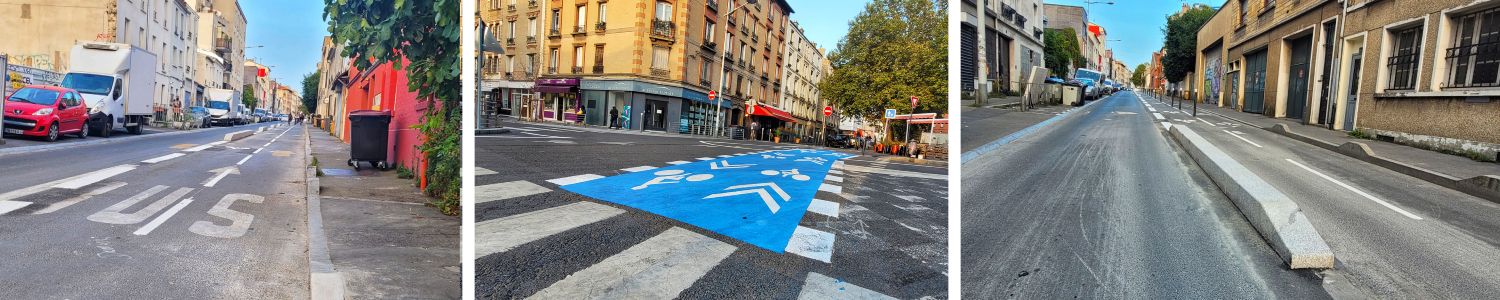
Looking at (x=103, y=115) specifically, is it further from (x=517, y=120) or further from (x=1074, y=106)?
(x=1074, y=106)

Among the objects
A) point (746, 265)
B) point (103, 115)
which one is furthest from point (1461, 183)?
point (103, 115)

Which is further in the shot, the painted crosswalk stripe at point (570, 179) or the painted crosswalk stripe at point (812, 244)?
the painted crosswalk stripe at point (570, 179)

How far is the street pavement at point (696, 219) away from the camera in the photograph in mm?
1574

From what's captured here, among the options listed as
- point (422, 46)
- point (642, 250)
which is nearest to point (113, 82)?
point (422, 46)

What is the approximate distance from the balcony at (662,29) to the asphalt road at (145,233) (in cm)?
240

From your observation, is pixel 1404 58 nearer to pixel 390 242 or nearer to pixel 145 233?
pixel 390 242

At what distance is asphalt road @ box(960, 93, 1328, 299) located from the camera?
179 cm

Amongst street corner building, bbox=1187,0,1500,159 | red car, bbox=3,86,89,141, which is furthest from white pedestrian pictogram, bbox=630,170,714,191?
red car, bbox=3,86,89,141

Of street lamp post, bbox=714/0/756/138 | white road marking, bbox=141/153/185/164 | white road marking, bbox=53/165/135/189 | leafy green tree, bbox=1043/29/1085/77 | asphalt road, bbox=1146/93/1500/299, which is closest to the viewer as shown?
asphalt road, bbox=1146/93/1500/299

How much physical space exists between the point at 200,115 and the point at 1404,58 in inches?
1195

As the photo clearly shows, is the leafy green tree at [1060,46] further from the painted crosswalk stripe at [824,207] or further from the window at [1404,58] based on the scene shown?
the window at [1404,58]

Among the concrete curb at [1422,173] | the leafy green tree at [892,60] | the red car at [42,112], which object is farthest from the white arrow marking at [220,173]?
the concrete curb at [1422,173]

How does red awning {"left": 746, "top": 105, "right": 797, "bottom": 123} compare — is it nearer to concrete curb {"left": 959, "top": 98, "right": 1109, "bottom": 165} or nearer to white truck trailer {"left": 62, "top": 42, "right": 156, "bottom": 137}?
concrete curb {"left": 959, "top": 98, "right": 1109, "bottom": 165}

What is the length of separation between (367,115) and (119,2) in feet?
28.1
